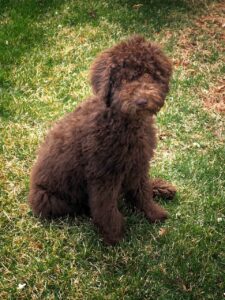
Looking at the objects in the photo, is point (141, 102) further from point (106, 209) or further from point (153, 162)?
point (153, 162)

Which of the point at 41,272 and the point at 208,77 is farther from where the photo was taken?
the point at 208,77

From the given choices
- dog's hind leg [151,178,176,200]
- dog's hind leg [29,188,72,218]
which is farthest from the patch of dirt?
dog's hind leg [29,188,72,218]

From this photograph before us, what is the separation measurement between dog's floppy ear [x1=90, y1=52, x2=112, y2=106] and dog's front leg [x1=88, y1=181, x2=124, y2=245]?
0.74 meters

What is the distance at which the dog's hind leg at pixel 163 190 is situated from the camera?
462cm

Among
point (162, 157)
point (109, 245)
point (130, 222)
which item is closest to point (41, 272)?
point (109, 245)

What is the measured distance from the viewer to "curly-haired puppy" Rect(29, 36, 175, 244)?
10.7ft

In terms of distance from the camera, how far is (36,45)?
23.0ft

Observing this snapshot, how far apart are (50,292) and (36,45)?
4259mm

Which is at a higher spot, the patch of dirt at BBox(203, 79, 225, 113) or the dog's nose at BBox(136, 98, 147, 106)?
the dog's nose at BBox(136, 98, 147, 106)

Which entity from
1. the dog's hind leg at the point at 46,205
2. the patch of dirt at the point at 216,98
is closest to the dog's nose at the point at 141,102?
the dog's hind leg at the point at 46,205

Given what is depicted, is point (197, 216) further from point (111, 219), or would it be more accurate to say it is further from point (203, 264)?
point (111, 219)

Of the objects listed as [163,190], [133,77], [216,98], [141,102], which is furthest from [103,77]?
[216,98]

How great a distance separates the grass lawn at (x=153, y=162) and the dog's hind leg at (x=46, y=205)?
0.12 metres

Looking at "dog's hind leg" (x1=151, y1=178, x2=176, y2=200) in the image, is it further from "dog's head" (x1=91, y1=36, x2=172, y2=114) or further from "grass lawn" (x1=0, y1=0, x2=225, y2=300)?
"dog's head" (x1=91, y1=36, x2=172, y2=114)
